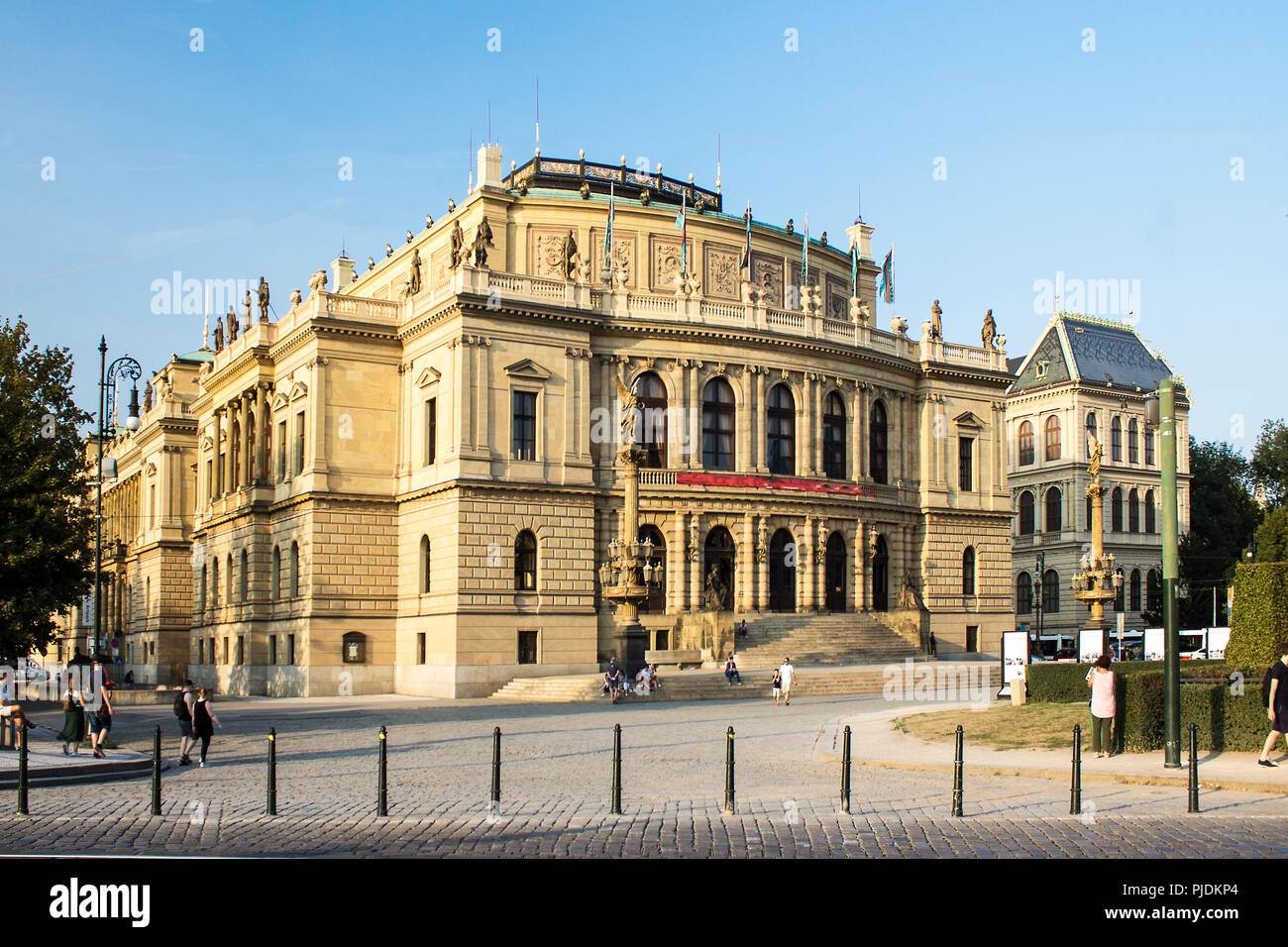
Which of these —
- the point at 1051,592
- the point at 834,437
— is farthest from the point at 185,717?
the point at 1051,592

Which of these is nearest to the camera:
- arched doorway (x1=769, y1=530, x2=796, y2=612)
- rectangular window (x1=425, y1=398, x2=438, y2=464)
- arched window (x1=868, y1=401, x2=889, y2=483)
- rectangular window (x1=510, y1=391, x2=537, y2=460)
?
rectangular window (x1=510, y1=391, x2=537, y2=460)

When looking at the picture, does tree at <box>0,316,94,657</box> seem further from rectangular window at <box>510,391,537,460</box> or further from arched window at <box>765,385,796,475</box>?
arched window at <box>765,385,796,475</box>

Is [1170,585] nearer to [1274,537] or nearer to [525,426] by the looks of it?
[525,426]

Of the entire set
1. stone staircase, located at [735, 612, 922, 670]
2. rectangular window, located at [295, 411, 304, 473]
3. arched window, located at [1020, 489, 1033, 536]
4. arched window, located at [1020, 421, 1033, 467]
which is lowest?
stone staircase, located at [735, 612, 922, 670]

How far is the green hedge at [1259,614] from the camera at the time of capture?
26.1m

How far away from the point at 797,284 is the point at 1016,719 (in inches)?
1801

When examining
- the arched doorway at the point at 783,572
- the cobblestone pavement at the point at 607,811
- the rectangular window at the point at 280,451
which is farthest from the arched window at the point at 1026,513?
the cobblestone pavement at the point at 607,811

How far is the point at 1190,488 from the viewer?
103m

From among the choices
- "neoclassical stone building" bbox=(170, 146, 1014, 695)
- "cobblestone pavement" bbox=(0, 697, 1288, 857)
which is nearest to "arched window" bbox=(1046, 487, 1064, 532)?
"neoclassical stone building" bbox=(170, 146, 1014, 695)

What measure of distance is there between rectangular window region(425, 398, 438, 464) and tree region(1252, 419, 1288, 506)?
64499 mm

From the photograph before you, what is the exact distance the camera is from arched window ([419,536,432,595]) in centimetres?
5688

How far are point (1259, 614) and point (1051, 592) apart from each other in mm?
74218
